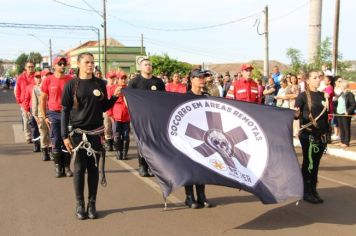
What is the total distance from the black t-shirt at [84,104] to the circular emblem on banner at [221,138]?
35.0 inches

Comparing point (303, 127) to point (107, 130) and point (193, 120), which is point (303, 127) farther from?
point (107, 130)

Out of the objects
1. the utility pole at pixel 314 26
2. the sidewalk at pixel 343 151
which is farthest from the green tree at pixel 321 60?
the sidewalk at pixel 343 151

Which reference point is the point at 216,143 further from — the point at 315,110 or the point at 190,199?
the point at 315,110

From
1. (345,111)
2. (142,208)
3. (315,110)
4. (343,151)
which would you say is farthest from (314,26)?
(142,208)

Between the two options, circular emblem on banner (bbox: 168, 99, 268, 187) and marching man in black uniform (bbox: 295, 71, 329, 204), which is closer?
circular emblem on banner (bbox: 168, 99, 268, 187)

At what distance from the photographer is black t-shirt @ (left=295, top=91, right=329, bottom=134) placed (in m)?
6.32

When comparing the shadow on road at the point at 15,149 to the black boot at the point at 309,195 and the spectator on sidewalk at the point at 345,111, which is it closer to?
the black boot at the point at 309,195

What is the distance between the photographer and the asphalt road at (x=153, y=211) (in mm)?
5203

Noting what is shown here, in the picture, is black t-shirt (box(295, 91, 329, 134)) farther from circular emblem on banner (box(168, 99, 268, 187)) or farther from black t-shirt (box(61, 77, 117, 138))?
black t-shirt (box(61, 77, 117, 138))

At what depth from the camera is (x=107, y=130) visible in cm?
1105

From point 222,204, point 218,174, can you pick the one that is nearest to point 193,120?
point 218,174

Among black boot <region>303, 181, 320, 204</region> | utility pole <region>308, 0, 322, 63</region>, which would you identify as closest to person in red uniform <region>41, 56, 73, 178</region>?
black boot <region>303, 181, 320, 204</region>

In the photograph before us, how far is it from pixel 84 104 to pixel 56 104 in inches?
95.8

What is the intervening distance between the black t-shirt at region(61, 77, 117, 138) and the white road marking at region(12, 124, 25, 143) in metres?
7.34
